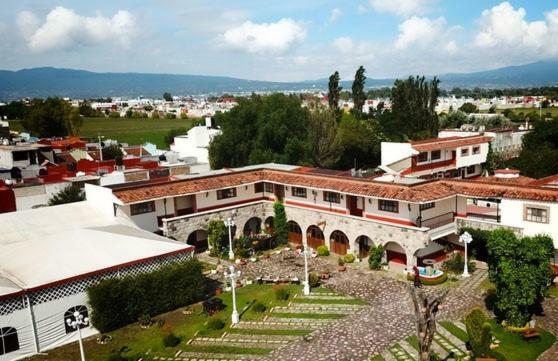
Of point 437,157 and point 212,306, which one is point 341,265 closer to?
point 212,306

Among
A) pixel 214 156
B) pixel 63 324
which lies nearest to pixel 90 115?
pixel 214 156

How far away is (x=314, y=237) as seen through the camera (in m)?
37.2

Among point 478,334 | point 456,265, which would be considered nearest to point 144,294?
point 478,334

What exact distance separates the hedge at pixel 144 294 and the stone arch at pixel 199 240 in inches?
369

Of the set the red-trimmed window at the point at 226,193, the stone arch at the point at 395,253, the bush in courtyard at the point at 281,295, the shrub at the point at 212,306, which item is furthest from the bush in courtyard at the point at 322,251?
the shrub at the point at 212,306

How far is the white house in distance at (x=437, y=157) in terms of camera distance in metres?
48.2

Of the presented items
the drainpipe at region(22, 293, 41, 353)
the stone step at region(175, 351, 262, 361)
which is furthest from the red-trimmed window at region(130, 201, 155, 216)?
the stone step at region(175, 351, 262, 361)

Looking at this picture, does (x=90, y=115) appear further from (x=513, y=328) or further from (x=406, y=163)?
(x=513, y=328)

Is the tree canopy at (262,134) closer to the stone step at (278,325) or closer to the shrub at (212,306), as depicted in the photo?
the shrub at (212,306)

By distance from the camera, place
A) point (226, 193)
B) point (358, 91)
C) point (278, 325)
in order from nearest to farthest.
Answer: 1. point (278, 325)
2. point (226, 193)
3. point (358, 91)

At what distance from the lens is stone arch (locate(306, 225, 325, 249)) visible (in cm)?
3665

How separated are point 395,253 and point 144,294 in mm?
16360

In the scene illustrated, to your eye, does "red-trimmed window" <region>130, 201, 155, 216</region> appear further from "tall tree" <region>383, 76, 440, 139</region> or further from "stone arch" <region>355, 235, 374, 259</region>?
"tall tree" <region>383, 76, 440, 139</region>

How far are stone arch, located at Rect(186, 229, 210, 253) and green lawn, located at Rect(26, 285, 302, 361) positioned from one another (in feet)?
30.8
